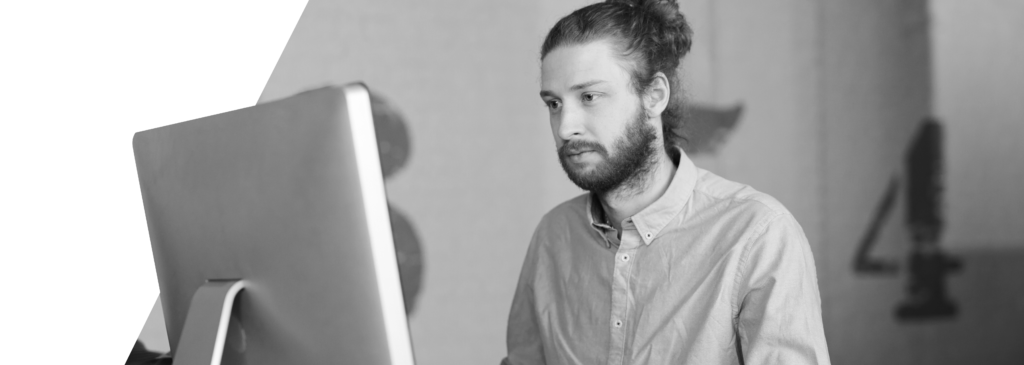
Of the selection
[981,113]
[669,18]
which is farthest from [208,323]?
[981,113]

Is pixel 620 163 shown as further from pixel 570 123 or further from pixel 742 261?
pixel 742 261

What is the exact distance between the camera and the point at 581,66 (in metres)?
1.42

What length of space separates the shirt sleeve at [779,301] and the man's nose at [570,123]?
1.15ft

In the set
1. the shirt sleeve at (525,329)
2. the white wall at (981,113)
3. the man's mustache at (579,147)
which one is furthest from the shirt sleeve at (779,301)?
the white wall at (981,113)

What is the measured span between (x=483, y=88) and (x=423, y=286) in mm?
772

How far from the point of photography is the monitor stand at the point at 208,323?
0.70 metres

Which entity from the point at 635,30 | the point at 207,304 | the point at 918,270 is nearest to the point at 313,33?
the point at 635,30

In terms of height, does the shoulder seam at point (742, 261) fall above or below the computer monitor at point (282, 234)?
below

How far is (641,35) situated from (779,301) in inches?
22.8

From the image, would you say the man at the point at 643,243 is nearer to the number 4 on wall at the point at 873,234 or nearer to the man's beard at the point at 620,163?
the man's beard at the point at 620,163

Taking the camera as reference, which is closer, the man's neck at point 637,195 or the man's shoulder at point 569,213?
the man's neck at point 637,195

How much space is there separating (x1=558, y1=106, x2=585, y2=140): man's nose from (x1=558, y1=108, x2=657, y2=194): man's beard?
0.02 m

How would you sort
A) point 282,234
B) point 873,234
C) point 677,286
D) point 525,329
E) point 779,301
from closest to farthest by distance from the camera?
point 282,234 < point 779,301 < point 677,286 < point 525,329 < point 873,234

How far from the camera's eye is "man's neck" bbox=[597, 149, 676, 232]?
1.46 m
